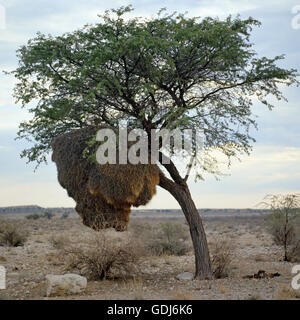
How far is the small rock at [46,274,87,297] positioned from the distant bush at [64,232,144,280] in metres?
1.94

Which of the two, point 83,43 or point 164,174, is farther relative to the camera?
point 164,174

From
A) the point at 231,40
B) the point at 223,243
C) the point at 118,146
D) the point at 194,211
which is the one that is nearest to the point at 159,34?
the point at 231,40

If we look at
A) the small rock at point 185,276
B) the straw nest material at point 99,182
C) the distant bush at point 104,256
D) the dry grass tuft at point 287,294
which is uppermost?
the straw nest material at point 99,182

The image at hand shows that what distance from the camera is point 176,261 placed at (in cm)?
2262

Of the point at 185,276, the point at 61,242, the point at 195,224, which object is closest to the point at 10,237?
the point at 61,242

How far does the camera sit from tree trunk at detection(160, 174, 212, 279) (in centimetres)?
1619

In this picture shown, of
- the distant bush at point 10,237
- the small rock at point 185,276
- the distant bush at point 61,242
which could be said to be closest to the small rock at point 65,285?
the distant bush at point 61,242

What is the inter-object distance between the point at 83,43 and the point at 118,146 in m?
3.62

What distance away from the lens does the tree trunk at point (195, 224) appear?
16.2m

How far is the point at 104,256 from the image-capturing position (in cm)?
1546

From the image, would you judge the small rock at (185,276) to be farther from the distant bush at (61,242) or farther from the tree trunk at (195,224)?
the distant bush at (61,242)

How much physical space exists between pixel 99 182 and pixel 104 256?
2.49 meters

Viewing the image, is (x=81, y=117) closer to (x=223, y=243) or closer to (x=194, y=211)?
(x=194, y=211)

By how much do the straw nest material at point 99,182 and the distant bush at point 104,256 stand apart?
527 mm
